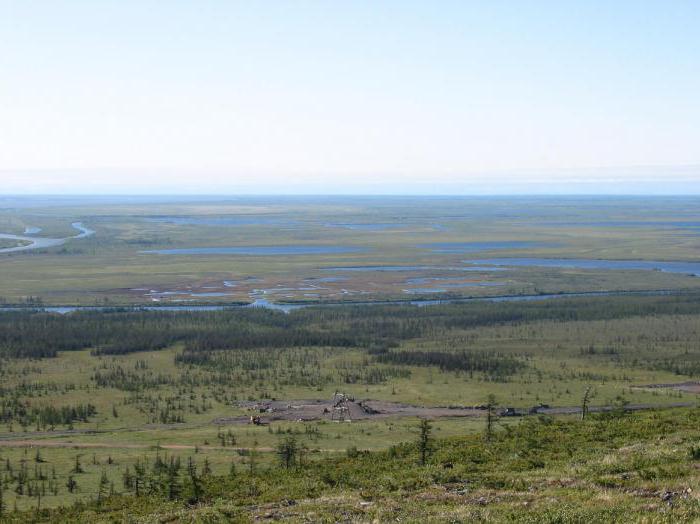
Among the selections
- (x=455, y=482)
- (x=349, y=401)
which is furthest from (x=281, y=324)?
(x=455, y=482)

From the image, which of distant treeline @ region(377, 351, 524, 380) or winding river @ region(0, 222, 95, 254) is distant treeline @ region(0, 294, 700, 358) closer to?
distant treeline @ region(377, 351, 524, 380)

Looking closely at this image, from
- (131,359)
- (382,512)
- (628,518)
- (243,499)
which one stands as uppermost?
(628,518)

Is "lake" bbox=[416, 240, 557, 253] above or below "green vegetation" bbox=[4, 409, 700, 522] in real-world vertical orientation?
below

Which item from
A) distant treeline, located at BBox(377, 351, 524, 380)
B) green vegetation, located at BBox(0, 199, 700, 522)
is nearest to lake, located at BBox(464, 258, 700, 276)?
green vegetation, located at BBox(0, 199, 700, 522)

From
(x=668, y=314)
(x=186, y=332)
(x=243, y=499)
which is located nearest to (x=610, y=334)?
(x=668, y=314)

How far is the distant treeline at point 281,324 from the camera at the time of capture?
6719cm

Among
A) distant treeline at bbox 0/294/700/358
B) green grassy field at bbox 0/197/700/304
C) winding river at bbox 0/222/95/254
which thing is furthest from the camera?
winding river at bbox 0/222/95/254

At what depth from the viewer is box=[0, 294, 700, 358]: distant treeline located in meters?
67.2

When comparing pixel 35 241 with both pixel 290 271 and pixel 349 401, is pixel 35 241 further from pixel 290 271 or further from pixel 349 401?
pixel 349 401

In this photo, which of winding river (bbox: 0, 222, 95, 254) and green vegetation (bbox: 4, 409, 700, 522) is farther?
winding river (bbox: 0, 222, 95, 254)

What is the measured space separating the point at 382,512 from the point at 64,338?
5575 centimetres

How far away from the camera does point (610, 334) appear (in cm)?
7156

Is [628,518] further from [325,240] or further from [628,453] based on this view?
[325,240]

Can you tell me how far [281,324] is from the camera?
7662cm
